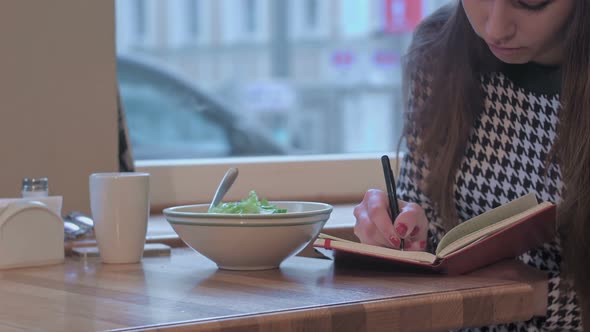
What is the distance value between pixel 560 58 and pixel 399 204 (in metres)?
0.36

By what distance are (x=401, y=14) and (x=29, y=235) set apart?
7.53 metres

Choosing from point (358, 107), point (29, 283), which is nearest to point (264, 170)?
point (29, 283)

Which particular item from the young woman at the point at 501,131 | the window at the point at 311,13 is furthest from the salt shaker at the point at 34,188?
the window at the point at 311,13

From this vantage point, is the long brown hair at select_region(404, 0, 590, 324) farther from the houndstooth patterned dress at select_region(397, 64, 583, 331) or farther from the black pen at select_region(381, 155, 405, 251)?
the black pen at select_region(381, 155, 405, 251)

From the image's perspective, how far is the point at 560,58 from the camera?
4.73 ft

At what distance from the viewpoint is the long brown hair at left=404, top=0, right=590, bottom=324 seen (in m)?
1.32

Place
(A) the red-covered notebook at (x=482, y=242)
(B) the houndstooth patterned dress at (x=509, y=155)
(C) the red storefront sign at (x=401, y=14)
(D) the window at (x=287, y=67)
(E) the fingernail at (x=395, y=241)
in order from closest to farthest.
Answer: (A) the red-covered notebook at (x=482, y=242) → (E) the fingernail at (x=395, y=241) → (B) the houndstooth patterned dress at (x=509, y=155) → (C) the red storefront sign at (x=401, y=14) → (D) the window at (x=287, y=67)

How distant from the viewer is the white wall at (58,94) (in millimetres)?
1805

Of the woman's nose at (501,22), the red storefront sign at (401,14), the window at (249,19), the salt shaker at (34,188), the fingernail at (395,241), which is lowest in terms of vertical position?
the fingernail at (395,241)

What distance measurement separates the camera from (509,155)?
150 cm

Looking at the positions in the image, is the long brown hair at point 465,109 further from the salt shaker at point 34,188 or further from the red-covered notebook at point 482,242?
the salt shaker at point 34,188

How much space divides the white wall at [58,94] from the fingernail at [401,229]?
2.74 ft

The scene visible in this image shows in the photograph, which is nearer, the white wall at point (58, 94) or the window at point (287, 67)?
the white wall at point (58, 94)

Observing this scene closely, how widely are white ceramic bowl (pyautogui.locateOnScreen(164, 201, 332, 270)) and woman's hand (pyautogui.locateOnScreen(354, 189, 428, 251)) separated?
0.08m
